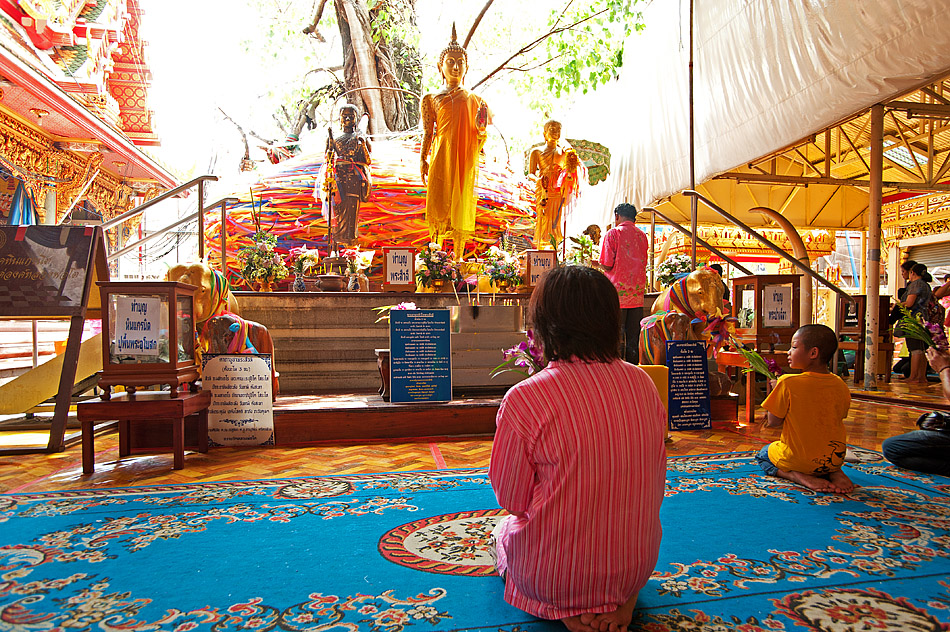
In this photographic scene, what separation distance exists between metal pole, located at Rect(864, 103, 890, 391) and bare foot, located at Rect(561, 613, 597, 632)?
5.56 m

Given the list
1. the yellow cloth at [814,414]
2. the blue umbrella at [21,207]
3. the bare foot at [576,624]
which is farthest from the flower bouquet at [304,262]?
the bare foot at [576,624]

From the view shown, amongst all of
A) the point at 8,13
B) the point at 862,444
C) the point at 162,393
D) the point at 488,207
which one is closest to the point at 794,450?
the point at 862,444

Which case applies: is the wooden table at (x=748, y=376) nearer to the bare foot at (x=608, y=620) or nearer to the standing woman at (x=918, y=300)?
the standing woman at (x=918, y=300)

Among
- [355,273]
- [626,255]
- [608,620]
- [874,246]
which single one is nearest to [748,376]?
[626,255]

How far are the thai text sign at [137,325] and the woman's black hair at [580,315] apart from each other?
2483mm

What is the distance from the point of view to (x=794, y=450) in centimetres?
275

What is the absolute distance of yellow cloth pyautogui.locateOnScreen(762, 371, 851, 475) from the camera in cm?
265

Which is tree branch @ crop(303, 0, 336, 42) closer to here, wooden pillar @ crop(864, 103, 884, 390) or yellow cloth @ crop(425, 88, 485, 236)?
yellow cloth @ crop(425, 88, 485, 236)

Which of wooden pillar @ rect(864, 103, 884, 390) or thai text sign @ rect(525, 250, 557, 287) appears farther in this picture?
wooden pillar @ rect(864, 103, 884, 390)

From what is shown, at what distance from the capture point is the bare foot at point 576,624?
1435 mm

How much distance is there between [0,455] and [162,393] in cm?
100

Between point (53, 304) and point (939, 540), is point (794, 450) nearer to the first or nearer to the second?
point (939, 540)

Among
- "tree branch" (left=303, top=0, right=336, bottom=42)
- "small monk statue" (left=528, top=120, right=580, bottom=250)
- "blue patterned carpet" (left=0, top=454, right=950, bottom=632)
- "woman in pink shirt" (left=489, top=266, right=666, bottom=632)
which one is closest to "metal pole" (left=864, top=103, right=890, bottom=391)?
"small monk statue" (left=528, top=120, right=580, bottom=250)

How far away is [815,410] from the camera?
2.66 m
